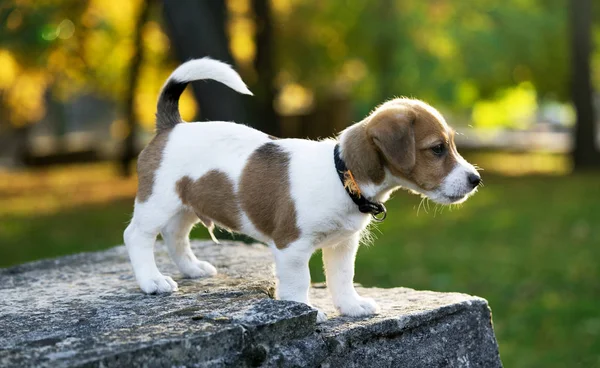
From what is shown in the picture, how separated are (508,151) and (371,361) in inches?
985

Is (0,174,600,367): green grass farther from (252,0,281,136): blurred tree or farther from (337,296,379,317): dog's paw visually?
(252,0,281,136): blurred tree

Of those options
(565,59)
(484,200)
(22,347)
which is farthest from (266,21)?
(22,347)

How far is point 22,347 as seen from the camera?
3.50m

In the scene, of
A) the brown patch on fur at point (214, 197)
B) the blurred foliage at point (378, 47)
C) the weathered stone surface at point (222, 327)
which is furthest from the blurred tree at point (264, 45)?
the brown patch on fur at point (214, 197)

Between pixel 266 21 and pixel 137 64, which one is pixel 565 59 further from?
pixel 137 64

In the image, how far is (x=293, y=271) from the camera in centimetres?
416

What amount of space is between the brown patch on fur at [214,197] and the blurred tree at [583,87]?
15.7m

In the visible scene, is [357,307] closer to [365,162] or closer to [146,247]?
[365,162]

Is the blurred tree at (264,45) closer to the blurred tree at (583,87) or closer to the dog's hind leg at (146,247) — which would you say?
the blurred tree at (583,87)

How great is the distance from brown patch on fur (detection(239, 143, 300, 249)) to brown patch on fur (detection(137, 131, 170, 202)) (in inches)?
22.8

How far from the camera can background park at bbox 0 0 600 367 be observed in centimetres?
881

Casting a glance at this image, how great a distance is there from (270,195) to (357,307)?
79 cm

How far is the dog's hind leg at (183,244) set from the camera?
4.98 metres

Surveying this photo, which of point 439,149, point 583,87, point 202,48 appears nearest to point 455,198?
point 439,149
